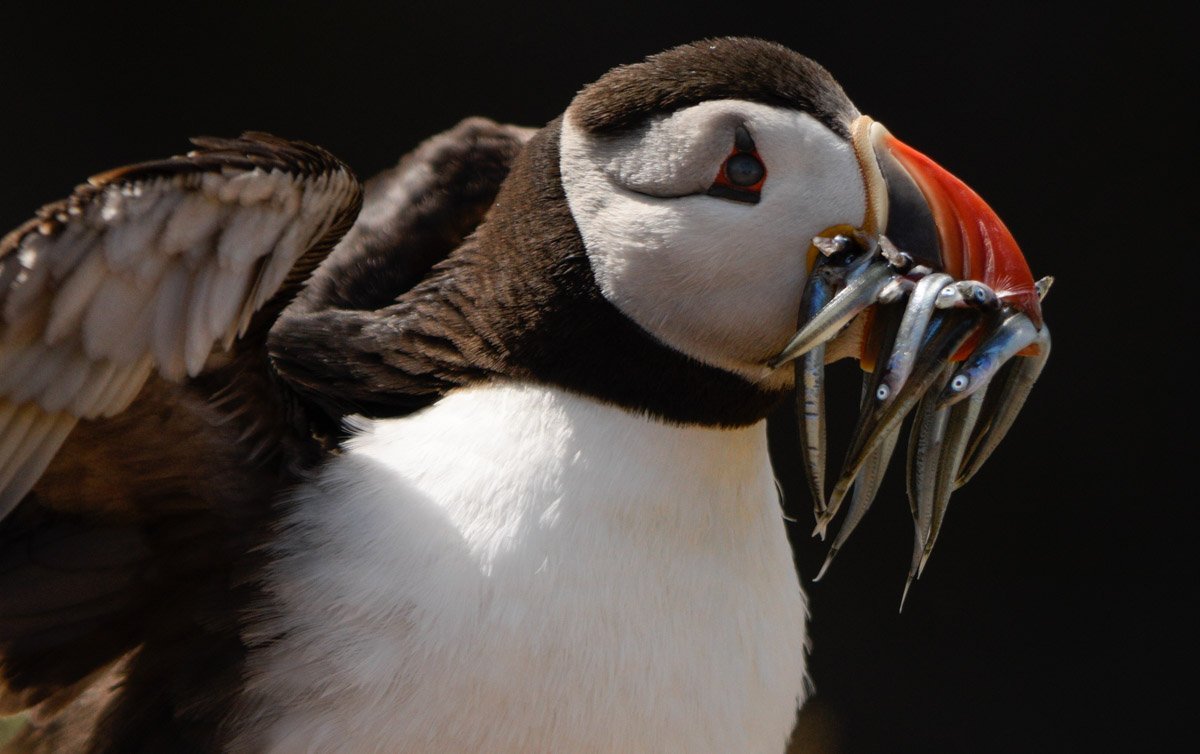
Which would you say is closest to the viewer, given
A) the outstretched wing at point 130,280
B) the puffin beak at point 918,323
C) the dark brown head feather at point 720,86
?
the outstretched wing at point 130,280

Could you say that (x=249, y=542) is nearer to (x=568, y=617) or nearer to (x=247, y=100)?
(x=568, y=617)

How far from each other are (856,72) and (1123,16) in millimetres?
797

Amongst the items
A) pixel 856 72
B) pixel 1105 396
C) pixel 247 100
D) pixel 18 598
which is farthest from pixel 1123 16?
pixel 18 598

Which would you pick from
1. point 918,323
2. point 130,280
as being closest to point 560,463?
point 918,323

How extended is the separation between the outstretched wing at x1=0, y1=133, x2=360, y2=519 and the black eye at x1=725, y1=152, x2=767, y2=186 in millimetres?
537

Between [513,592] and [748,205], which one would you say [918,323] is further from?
[513,592]

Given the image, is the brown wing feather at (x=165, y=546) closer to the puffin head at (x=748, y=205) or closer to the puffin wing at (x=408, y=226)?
the puffin wing at (x=408, y=226)

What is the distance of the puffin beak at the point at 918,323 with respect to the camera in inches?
72.3

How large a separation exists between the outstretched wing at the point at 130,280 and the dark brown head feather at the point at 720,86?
0.45 m

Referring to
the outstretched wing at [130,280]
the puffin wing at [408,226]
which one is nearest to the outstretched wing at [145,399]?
the outstretched wing at [130,280]

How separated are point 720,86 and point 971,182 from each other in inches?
106

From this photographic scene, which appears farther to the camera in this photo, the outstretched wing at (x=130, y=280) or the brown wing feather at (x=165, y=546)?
the brown wing feather at (x=165, y=546)

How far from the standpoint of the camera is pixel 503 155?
2941mm

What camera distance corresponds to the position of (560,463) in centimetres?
199
